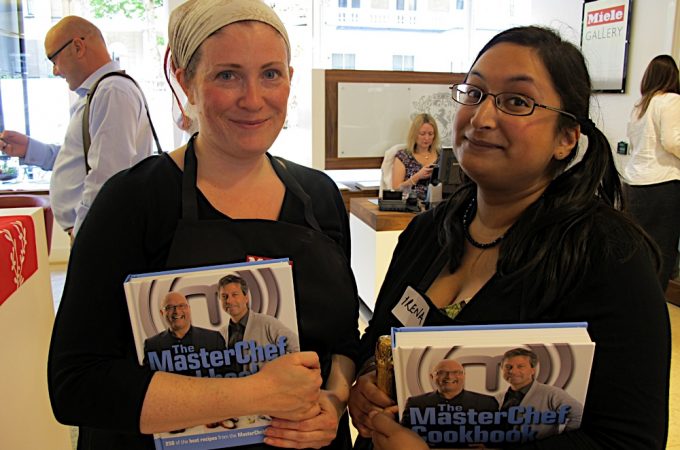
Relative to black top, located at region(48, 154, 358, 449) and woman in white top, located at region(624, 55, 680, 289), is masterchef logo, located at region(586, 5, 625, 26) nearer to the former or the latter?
woman in white top, located at region(624, 55, 680, 289)

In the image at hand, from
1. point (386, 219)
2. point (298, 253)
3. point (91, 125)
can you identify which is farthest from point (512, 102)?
point (386, 219)

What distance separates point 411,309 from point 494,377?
13.7 inches

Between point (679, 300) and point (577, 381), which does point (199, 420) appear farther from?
point (679, 300)

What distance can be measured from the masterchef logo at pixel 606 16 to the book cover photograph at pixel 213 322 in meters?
5.52

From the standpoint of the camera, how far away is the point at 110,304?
988mm

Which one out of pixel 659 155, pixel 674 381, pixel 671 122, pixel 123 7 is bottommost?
pixel 674 381

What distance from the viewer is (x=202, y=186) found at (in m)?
1.11

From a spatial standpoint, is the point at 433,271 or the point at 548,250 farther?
the point at 433,271

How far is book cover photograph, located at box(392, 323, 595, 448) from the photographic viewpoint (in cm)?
82

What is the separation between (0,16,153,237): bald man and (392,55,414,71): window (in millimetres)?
4303

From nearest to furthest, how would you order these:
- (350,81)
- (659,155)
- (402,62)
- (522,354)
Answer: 1. (522,354)
2. (659,155)
3. (350,81)
4. (402,62)

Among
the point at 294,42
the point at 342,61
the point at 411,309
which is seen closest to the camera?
the point at 411,309

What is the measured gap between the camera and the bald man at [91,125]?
269cm

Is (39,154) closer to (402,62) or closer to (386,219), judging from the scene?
(386,219)
